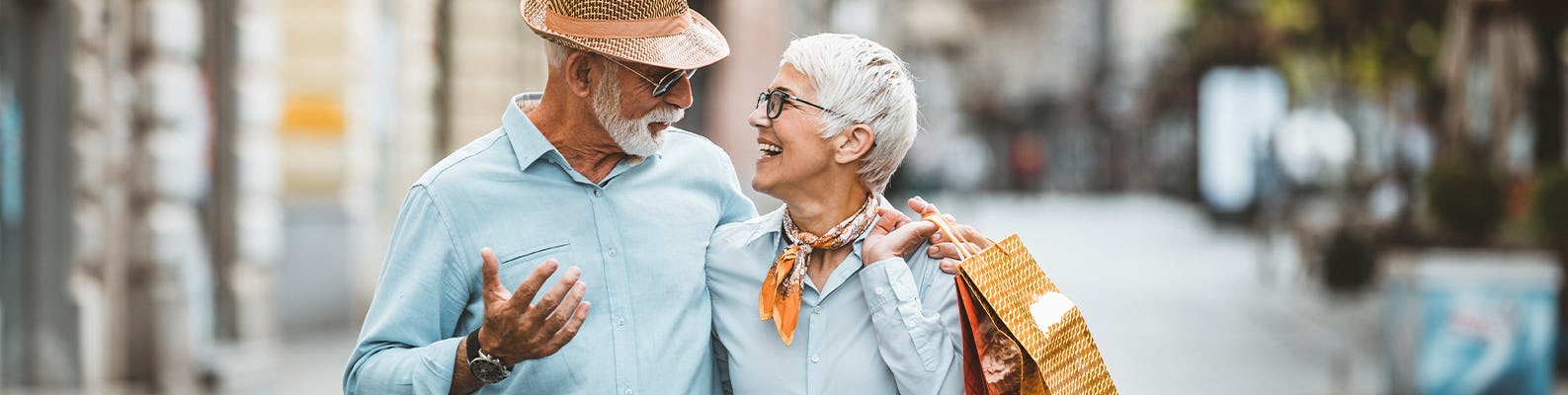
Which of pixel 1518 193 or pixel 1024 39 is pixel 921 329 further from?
pixel 1024 39

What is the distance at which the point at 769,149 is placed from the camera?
2.88m

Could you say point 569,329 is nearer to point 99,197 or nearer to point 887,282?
point 887,282

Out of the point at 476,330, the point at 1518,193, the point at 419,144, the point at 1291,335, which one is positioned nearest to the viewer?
the point at 476,330

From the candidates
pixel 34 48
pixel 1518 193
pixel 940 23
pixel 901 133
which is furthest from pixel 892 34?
pixel 901 133

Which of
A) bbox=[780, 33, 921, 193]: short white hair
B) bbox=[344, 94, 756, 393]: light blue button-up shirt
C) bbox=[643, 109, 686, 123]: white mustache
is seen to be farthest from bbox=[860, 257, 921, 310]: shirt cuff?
bbox=[643, 109, 686, 123]: white mustache

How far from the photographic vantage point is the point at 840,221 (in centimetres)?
288

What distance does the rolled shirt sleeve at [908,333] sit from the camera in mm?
2695

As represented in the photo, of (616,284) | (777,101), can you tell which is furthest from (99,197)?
(777,101)

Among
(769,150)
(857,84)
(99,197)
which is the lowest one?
(99,197)

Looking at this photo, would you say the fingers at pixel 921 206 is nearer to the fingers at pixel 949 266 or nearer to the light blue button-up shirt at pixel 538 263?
the fingers at pixel 949 266

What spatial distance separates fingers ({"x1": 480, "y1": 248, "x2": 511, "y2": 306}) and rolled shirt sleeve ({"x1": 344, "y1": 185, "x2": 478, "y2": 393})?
0.63 ft

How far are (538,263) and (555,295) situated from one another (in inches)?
13.6

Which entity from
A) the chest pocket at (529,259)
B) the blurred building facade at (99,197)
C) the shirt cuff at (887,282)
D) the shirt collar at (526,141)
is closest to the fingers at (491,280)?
the chest pocket at (529,259)

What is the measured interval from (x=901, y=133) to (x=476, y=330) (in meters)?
0.78
